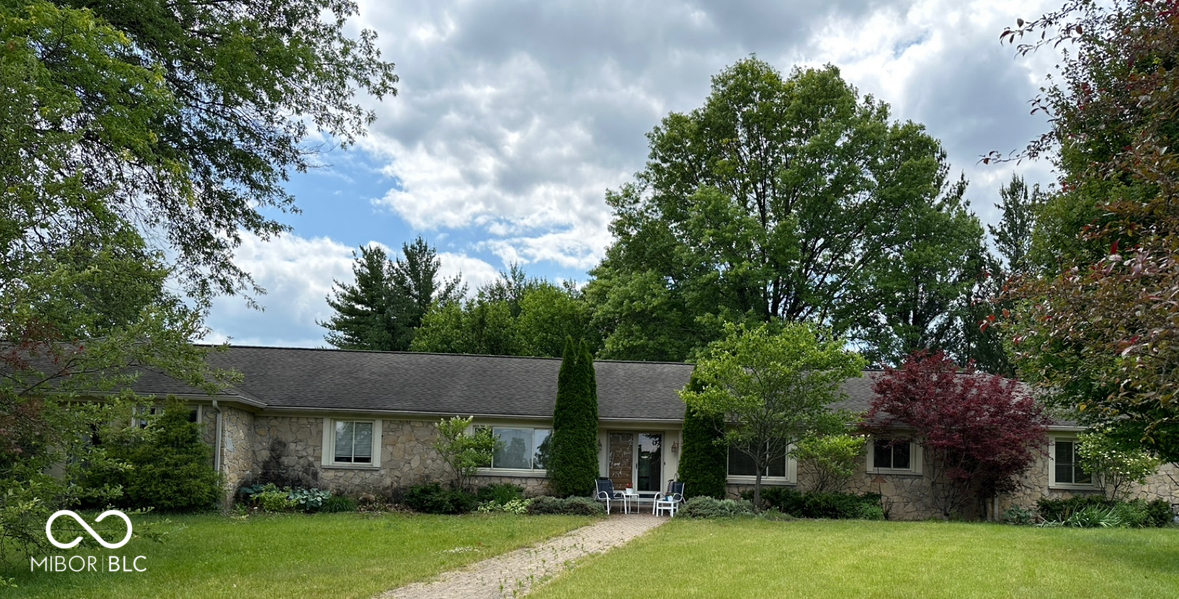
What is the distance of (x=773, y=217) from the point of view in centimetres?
3059

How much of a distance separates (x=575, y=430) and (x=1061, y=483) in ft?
35.8

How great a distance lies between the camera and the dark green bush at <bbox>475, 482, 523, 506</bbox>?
1867 centimetres

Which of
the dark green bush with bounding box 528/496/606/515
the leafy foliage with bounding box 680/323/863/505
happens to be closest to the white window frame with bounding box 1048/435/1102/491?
the leafy foliage with bounding box 680/323/863/505

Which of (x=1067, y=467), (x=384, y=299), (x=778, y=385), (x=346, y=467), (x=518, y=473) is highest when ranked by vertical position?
(x=384, y=299)

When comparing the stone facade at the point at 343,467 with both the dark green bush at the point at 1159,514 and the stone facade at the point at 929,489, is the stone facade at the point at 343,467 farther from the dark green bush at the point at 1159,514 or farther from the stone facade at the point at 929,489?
the dark green bush at the point at 1159,514

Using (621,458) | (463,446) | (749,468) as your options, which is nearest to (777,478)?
(749,468)

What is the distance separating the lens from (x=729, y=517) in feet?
57.1

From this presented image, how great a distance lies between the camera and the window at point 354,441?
766 inches

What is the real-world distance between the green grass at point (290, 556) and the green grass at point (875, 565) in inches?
74.3

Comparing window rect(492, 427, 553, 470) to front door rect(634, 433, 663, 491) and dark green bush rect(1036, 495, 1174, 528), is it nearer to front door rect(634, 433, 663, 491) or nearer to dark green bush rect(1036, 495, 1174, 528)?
front door rect(634, 433, 663, 491)

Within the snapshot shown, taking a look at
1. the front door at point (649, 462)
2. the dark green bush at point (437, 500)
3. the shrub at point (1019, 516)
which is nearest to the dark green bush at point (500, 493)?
the dark green bush at point (437, 500)

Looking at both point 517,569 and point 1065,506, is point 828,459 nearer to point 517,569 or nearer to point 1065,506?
point 1065,506

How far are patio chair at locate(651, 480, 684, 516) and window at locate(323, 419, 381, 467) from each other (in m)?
6.17

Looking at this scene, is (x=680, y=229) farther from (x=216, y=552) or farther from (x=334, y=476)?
(x=216, y=552)
